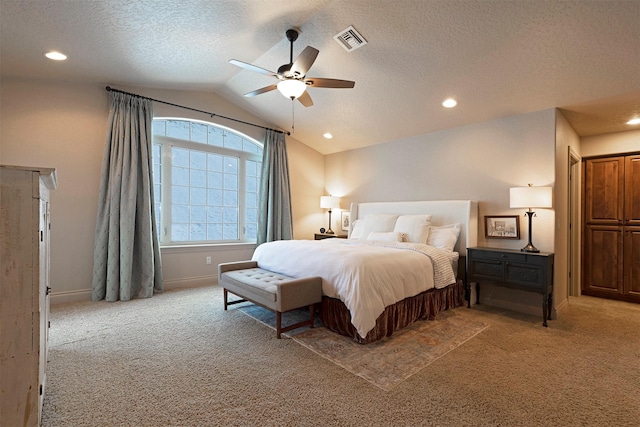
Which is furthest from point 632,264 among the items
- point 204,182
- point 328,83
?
point 204,182

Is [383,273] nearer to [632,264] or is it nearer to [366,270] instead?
[366,270]

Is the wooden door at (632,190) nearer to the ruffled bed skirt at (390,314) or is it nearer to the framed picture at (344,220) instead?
the ruffled bed skirt at (390,314)

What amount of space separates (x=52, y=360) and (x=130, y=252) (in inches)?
70.1

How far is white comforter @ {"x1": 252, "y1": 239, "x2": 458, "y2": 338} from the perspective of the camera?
2631mm

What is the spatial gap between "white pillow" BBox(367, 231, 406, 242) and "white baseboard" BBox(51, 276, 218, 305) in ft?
8.64

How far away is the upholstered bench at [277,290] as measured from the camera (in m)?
2.73

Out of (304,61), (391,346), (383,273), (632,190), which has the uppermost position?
(304,61)

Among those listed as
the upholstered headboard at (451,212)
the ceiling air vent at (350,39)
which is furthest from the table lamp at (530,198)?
the ceiling air vent at (350,39)

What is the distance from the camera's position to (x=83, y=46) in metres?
2.98

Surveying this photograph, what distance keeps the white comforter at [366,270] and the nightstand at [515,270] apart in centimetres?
29

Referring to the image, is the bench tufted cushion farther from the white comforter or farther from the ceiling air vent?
the ceiling air vent

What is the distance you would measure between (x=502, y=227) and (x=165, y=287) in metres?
4.74

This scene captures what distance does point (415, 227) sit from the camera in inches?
165

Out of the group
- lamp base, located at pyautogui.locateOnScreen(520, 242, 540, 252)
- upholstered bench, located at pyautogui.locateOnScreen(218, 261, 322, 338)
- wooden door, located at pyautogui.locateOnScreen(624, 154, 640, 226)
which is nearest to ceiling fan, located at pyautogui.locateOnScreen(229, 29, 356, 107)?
upholstered bench, located at pyautogui.locateOnScreen(218, 261, 322, 338)
